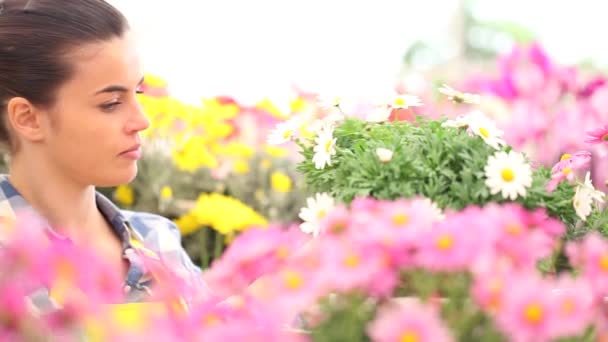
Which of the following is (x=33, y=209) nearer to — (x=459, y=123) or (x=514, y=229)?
(x=459, y=123)

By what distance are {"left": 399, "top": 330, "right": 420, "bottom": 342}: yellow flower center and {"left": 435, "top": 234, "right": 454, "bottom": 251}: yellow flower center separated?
0.07 meters

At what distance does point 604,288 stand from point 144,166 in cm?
170

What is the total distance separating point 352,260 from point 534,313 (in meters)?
0.10

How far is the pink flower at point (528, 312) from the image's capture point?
45 cm

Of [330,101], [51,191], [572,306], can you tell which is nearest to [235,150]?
[51,191]

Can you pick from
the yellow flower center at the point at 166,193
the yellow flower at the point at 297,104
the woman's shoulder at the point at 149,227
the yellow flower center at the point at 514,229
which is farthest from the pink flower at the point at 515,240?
the yellow flower center at the point at 166,193

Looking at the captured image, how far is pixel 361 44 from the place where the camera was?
410 centimetres

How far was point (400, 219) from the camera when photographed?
0.53 metres

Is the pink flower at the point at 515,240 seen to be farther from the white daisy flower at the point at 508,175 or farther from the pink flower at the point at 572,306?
the white daisy flower at the point at 508,175

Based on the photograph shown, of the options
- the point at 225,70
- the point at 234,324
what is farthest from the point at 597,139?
the point at 225,70

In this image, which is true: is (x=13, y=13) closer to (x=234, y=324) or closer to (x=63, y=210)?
(x=63, y=210)

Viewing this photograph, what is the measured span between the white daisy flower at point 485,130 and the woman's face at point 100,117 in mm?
453

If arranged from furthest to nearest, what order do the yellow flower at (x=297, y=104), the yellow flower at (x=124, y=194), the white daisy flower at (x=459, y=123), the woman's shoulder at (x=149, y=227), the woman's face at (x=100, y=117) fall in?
the yellow flower at (x=124, y=194) < the yellow flower at (x=297, y=104) < the woman's shoulder at (x=149, y=227) < the woman's face at (x=100, y=117) < the white daisy flower at (x=459, y=123)

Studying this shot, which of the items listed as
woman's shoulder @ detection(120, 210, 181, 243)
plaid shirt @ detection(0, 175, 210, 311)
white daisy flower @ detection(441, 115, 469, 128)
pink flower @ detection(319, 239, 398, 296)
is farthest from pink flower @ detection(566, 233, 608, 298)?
woman's shoulder @ detection(120, 210, 181, 243)
